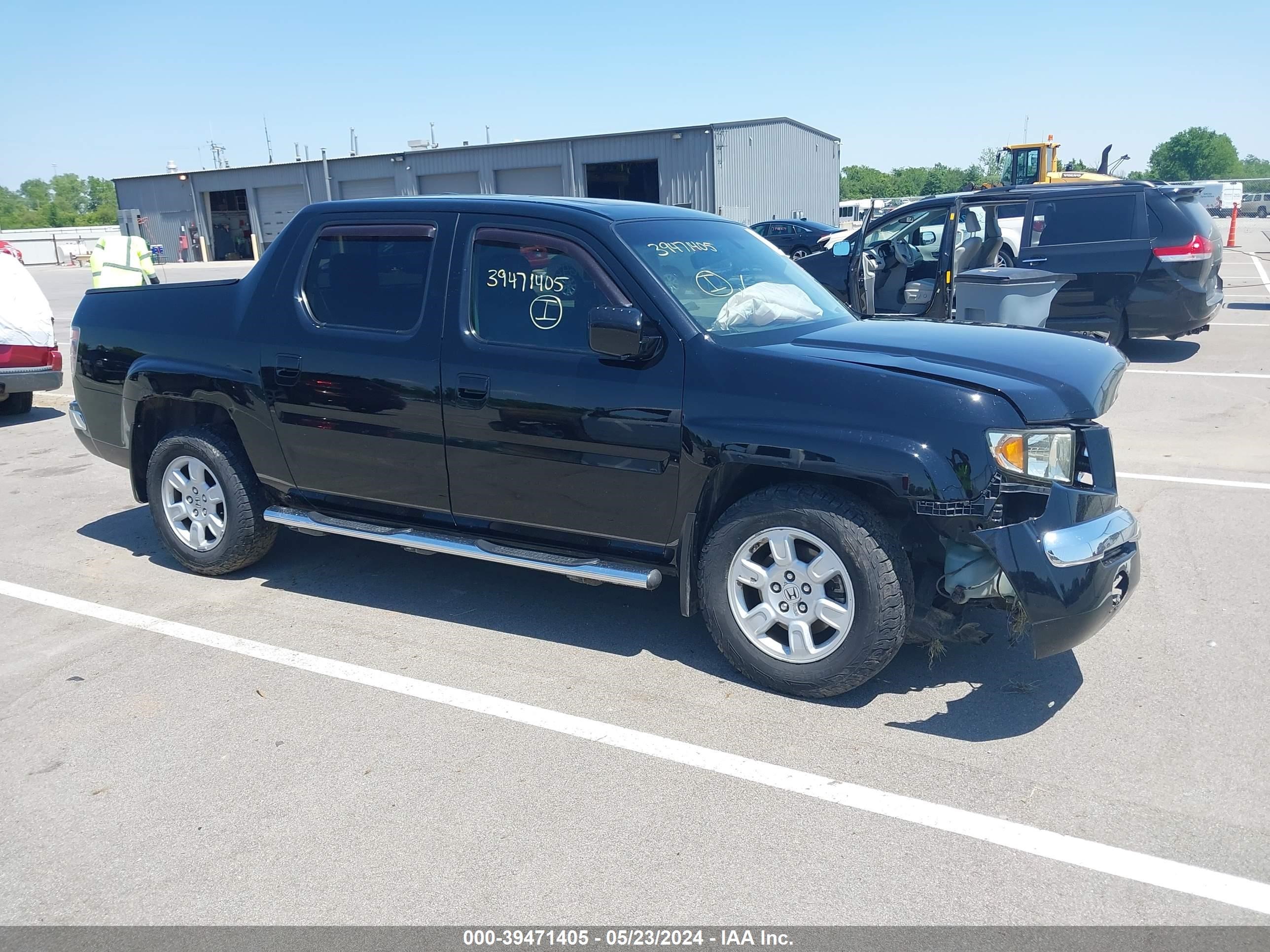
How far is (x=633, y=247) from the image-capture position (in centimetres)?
434

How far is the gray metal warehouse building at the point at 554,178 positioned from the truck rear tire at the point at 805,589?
30071 mm

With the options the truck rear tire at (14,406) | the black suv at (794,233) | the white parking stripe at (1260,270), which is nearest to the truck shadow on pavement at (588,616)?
the truck rear tire at (14,406)

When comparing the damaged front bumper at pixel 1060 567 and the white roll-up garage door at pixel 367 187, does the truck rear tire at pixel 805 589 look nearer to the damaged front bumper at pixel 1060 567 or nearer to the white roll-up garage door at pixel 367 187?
the damaged front bumper at pixel 1060 567

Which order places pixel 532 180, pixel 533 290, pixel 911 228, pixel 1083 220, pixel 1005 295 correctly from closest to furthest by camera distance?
pixel 533 290
pixel 1005 295
pixel 1083 220
pixel 911 228
pixel 532 180

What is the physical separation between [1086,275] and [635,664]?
351 inches

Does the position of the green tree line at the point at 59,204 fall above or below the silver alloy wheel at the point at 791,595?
above

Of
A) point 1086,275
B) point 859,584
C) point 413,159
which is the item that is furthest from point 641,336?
point 413,159

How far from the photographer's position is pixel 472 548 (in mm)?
4633

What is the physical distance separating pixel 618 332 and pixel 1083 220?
9030 mm

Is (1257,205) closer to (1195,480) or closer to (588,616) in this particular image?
(1195,480)

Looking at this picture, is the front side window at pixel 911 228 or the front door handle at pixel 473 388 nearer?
the front door handle at pixel 473 388

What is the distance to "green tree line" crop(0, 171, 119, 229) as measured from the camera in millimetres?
97562

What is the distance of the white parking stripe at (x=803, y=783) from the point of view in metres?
2.87

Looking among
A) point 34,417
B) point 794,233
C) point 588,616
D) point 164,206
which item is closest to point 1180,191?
point 588,616
